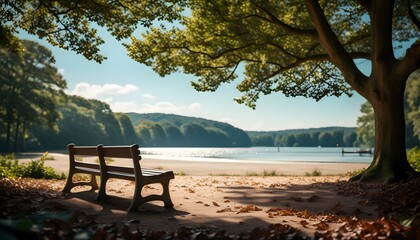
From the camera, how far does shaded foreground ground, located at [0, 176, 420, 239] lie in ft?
13.9

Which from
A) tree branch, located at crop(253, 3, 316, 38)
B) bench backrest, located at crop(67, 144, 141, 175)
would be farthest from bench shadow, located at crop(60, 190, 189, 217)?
tree branch, located at crop(253, 3, 316, 38)

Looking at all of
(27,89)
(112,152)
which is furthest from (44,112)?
(112,152)

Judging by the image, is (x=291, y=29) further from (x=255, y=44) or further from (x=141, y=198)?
(x=141, y=198)

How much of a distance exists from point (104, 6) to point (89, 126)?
2985 inches

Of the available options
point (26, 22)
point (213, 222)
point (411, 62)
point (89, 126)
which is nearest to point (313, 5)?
point (411, 62)

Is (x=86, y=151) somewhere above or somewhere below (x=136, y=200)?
above

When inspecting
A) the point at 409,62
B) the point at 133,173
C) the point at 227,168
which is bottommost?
the point at 227,168

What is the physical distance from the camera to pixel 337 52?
37.1ft

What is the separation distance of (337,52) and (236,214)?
740 centimetres

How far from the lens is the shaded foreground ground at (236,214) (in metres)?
4.23

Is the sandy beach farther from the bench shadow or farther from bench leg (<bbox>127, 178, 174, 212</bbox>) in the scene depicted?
bench leg (<bbox>127, 178, 174, 212</bbox>)

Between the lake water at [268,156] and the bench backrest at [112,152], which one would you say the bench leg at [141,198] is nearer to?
the bench backrest at [112,152]

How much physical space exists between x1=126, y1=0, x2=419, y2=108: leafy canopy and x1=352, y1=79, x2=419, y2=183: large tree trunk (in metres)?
3.30

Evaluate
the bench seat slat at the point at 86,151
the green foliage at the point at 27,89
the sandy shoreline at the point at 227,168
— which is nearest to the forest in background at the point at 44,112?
the green foliage at the point at 27,89
